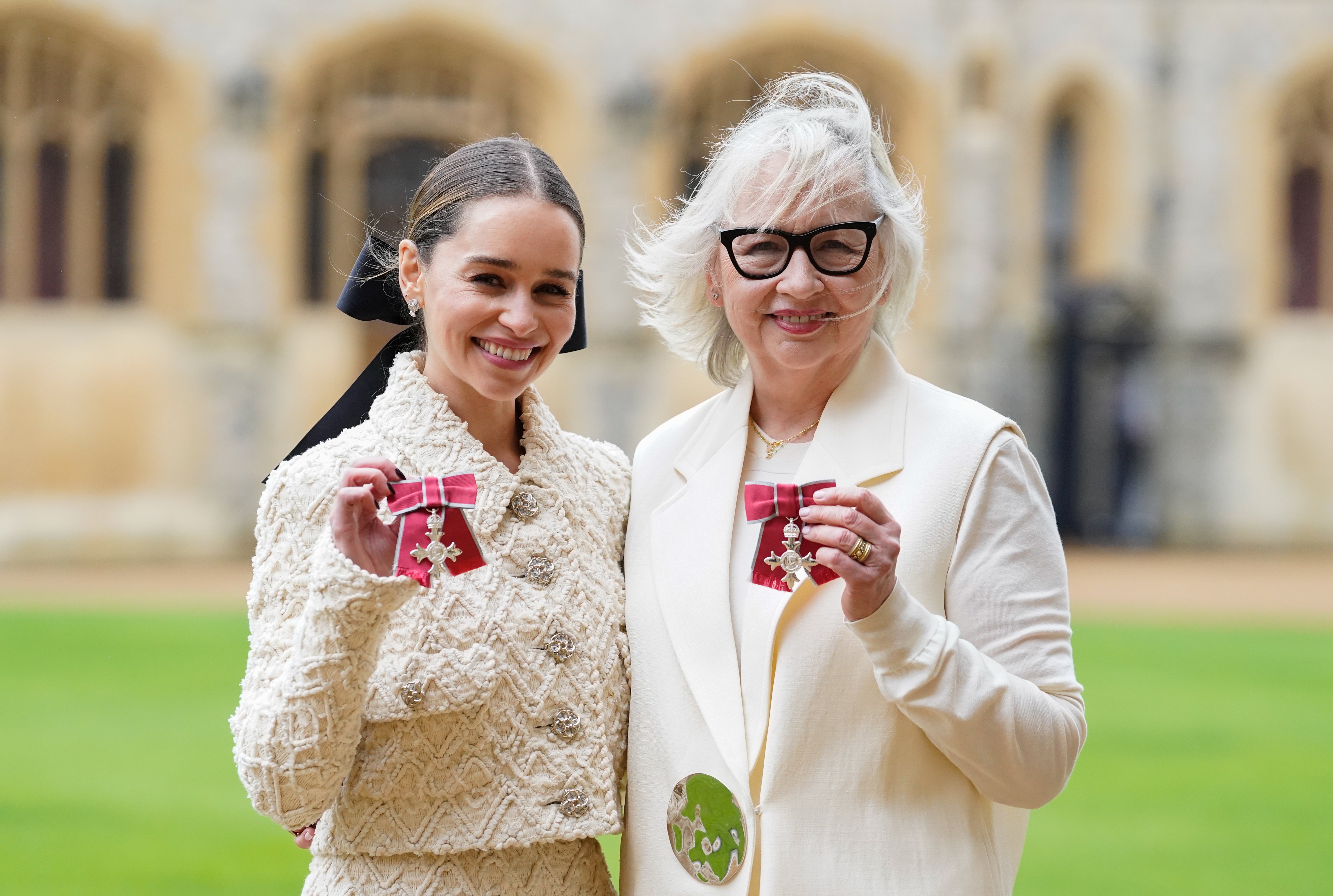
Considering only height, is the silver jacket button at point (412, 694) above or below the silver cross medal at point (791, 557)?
below

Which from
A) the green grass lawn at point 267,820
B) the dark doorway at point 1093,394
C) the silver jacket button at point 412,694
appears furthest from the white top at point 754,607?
the dark doorway at point 1093,394

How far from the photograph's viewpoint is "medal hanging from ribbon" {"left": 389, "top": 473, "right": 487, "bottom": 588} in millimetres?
2162

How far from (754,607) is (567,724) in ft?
1.23

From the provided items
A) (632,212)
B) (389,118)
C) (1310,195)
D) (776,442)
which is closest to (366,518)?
(776,442)

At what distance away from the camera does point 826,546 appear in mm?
2117

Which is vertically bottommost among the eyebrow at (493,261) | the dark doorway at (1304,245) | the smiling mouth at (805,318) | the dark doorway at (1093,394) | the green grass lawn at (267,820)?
the green grass lawn at (267,820)

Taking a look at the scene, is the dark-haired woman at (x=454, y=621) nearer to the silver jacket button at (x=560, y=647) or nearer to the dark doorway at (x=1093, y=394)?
the silver jacket button at (x=560, y=647)

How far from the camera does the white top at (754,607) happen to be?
243 cm

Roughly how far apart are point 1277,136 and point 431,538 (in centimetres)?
1707

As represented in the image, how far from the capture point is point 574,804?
96.3 inches

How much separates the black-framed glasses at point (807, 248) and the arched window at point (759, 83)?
42.7 feet

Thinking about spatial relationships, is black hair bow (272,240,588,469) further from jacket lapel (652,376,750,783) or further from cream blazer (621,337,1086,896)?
cream blazer (621,337,1086,896)

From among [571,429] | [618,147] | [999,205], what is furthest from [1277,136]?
[571,429]

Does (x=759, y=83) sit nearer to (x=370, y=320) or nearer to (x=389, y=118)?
(x=389, y=118)
